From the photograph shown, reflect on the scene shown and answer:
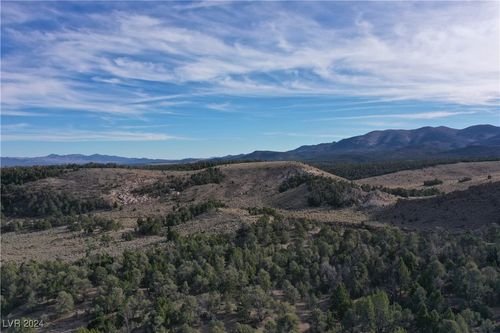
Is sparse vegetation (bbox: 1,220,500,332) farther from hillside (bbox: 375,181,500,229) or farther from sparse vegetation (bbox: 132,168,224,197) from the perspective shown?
sparse vegetation (bbox: 132,168,224,197)

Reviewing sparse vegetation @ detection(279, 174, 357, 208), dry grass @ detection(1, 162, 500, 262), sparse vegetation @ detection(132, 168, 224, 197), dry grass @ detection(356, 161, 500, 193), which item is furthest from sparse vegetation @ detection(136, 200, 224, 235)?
dry grass @ detection(356, 161, 500, 193)

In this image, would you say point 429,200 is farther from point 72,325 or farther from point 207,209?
point 72,325

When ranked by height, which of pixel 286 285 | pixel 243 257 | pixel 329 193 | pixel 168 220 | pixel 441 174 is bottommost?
pixel 286 285

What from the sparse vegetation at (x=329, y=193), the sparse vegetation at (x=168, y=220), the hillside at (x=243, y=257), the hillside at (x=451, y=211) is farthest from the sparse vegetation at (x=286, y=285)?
the sparse vegetation at (x=329, y=193)

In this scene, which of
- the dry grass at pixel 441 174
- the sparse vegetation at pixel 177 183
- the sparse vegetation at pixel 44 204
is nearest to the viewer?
the sparse vegetation at pixel 44 204

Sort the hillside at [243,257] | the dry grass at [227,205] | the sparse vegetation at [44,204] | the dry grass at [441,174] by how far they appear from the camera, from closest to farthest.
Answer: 1. the hillside at [243,257]
2. the dry grass at [227,205]
3. the sparse vegetation at [44,204]
4. the dry grass at [441,174]

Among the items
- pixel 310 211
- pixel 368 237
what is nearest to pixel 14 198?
pixel 310 211

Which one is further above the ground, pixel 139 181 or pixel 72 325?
pixel 139 181

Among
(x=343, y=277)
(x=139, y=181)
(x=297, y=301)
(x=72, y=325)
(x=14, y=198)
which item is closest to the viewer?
(x=72, y=325)

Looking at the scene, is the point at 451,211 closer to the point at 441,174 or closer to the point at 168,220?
the point at 168,220

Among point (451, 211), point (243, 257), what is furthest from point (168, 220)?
point (451, 211)

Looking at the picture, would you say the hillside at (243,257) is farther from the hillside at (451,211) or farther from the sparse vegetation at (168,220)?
the sparse vegetation at (168,220)
